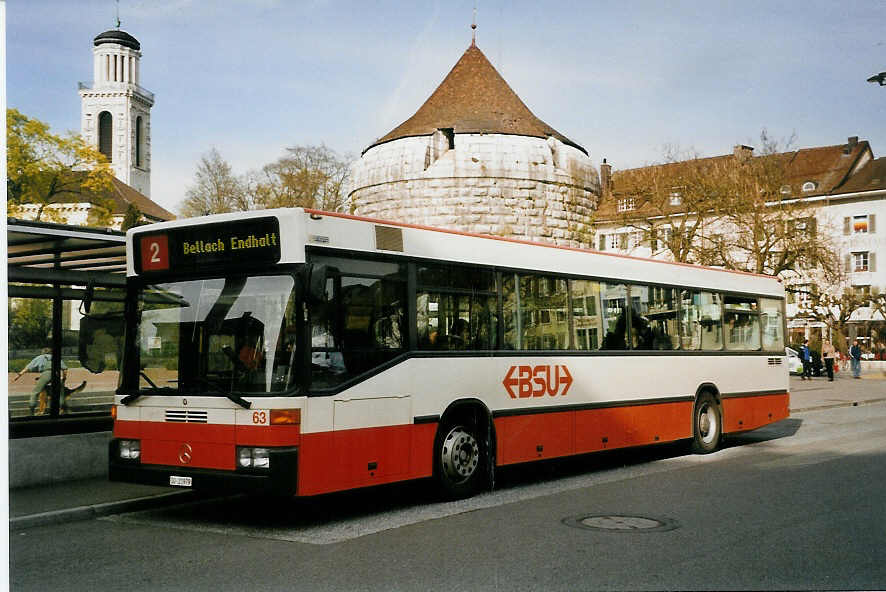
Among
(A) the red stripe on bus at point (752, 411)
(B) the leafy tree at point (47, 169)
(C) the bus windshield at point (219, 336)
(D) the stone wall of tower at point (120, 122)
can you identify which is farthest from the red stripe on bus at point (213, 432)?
(D) the stone wall of tower at point (120, 122)

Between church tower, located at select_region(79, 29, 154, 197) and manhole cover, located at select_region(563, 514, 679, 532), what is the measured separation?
99.1 m

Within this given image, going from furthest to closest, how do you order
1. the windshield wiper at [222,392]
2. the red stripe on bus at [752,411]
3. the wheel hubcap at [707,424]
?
the red stripe on bus at [752,411] < the wheel hubcap at [707,424] < the windshield wiper at [222,392]

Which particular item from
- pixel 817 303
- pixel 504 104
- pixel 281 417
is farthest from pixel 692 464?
pixel 504 104

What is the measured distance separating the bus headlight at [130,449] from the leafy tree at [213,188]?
1800 inches

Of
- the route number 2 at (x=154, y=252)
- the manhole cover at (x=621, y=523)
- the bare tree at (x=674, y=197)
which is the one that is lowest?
the manhole cover at (x=621, y=523)

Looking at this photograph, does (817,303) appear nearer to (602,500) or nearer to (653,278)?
(653,278)

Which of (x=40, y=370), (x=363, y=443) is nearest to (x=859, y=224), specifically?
(x=40, y=370)

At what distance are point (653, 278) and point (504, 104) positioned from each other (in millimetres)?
40541

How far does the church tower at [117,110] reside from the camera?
340 feet

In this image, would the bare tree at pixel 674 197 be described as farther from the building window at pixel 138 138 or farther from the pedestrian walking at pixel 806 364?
the building window at pixel 138 138

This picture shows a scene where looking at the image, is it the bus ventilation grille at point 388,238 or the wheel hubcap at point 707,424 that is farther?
the wheel hubcap at point 707,424

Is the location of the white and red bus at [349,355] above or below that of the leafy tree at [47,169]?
below

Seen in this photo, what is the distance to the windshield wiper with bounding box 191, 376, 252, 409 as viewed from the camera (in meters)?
8.98

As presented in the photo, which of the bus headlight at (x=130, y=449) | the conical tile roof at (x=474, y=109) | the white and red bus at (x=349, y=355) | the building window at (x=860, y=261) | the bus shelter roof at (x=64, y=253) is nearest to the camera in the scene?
the white and red bus at (x=349, y=355)
